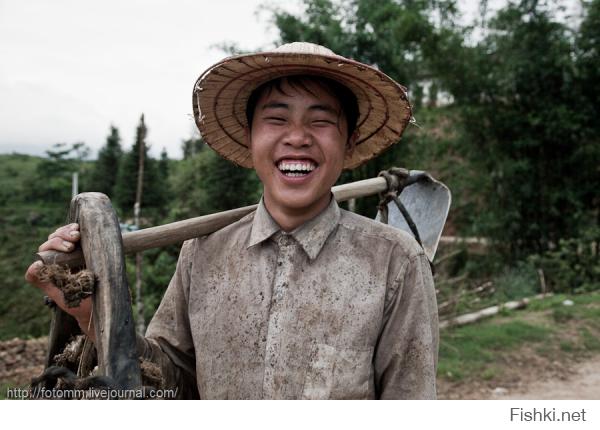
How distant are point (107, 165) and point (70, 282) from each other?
2249cm

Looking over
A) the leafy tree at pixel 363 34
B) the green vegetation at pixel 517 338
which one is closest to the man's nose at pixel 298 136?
the green vegetation at pixel 517 338

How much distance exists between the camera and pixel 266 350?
53.2 inches

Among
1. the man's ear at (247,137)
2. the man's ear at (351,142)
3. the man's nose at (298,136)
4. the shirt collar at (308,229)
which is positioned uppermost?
the man's ear at (247,137)

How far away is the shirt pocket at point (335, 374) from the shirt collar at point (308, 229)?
10.2 inches

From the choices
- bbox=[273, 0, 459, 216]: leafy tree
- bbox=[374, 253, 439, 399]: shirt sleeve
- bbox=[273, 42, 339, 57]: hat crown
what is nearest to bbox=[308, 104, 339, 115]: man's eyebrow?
bbox=[273, 42, 339, 57]: hat crown

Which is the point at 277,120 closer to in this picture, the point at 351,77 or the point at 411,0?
the point at 351,77

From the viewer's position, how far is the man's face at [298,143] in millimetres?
1360

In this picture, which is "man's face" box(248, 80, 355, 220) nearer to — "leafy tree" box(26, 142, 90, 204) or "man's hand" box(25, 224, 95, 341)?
"man's hand" box(25, 224, 95, 341)

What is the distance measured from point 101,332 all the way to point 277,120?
2.25 feet

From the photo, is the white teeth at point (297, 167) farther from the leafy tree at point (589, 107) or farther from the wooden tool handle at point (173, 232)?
the leafy tree at point (589, 107)

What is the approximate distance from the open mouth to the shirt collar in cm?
15

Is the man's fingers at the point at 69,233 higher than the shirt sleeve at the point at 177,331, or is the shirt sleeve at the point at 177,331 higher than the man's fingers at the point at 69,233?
the man's fingers at the point at 69,233

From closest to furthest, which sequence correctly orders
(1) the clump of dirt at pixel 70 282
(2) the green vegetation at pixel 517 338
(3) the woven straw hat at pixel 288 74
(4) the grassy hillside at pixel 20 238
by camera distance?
(1) the clump of dirt at pixel 70 282 → (3) the woven straw hat at pixel 288 74 → (2) the green vegetation at pixel 517 338 → (4) the grassy hillside at pixel 20 238

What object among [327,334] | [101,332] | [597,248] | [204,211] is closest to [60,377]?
[101,332]
